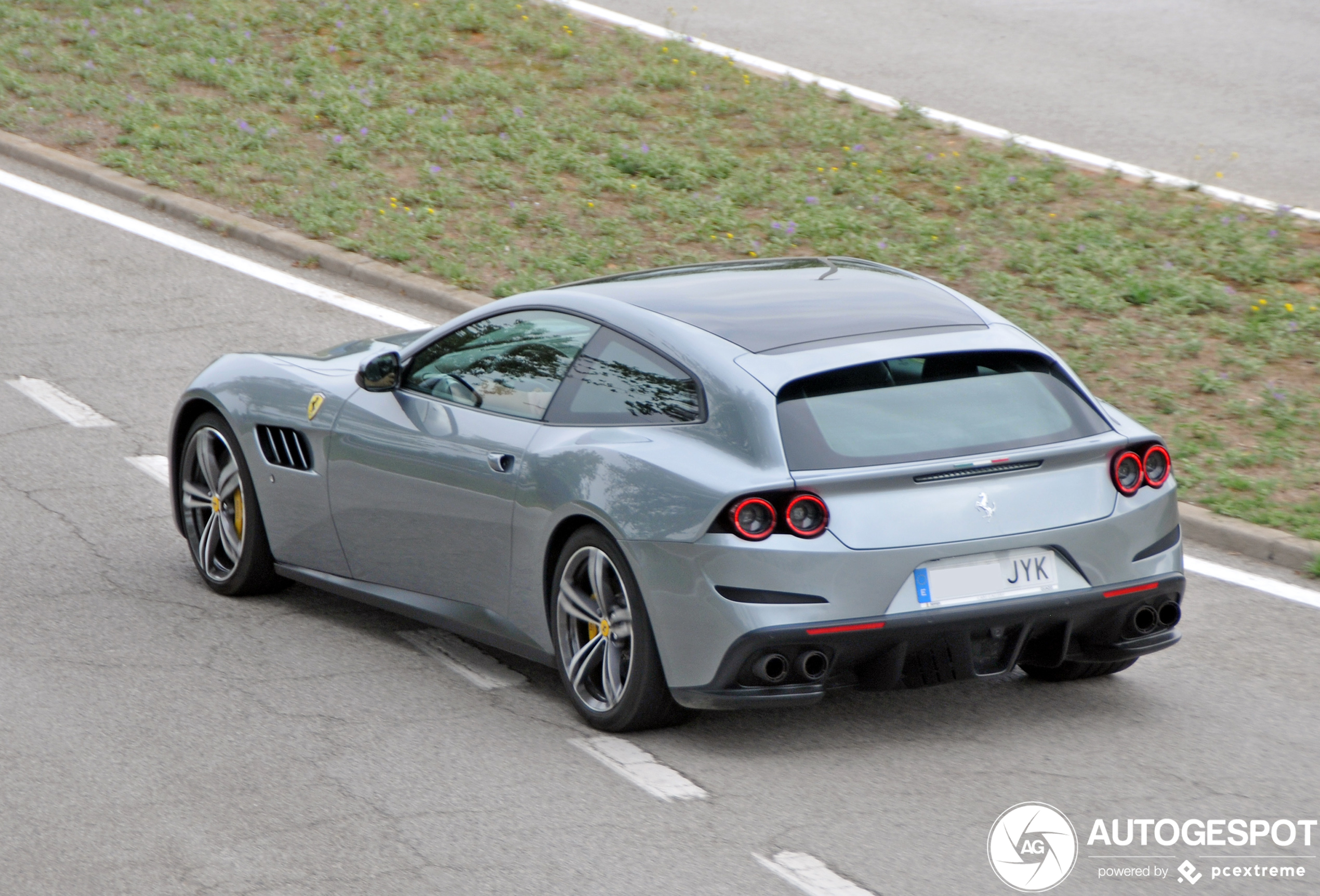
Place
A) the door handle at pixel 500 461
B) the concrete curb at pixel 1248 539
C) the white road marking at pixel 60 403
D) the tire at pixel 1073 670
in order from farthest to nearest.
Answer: the white road marking at pixel 60 403
the concrete curb at pixel 1248 539
the tire at pixel 1073 670
the door handle at pixel 500 461

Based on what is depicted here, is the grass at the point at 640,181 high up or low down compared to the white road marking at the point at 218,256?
up

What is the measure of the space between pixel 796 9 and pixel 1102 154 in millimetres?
6842

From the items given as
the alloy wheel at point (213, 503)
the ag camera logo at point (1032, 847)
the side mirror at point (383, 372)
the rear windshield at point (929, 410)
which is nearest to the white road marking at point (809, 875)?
the ag camera logo at point (1032, 847)

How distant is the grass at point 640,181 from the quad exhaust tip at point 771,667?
11.6 feet

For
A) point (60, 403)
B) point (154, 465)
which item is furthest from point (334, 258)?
point (154, 465)

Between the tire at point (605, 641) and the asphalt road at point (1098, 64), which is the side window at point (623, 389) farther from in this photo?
the asphalt road at point (1098, 64)

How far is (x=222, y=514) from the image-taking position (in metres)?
7.29

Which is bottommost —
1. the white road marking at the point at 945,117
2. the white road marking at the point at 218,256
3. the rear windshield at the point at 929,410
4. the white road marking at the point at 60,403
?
the white road marking at the point at 60,403

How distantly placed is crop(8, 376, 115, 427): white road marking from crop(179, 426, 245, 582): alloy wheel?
7.88ft

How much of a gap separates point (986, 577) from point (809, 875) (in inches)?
44.0

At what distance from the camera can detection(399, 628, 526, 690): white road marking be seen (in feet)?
20.3

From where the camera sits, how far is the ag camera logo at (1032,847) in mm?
4512

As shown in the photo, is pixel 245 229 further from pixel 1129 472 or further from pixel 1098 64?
pixel 1129 472

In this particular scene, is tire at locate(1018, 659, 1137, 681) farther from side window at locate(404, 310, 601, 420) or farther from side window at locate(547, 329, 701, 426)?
side window at locate(404, 310, 601, 420)
